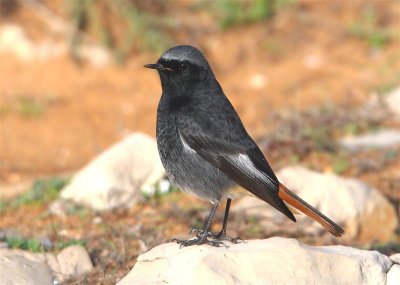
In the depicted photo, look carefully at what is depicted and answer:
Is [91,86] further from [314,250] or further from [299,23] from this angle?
[314,250]

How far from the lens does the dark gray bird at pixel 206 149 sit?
15.9ft

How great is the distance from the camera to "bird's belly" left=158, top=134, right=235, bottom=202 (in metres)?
4.95

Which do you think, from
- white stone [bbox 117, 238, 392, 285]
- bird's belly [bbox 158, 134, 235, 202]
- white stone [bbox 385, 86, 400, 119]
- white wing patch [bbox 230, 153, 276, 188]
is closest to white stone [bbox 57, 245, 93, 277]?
white stone [bbox 117, 238, 392, 285]

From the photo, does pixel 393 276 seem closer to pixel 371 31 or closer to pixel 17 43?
pixel 371 31

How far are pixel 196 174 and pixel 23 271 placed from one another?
1.17m

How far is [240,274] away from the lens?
4.23 metres

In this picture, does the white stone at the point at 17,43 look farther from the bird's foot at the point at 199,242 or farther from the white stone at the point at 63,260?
the bird's foot at the point at 199,242

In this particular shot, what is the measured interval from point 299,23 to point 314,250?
7698mm

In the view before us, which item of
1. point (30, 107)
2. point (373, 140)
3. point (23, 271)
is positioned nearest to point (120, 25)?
point (30, 107)

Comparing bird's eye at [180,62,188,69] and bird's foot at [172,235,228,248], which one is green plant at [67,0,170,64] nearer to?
bird's eye at [180,62,188,69]

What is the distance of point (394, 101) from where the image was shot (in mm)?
8961

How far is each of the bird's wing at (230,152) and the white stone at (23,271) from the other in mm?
1156

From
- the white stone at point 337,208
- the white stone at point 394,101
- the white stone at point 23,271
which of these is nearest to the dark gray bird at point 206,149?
the white stone at point 23,271

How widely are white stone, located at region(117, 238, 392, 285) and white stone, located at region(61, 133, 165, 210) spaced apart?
6.59 feet
